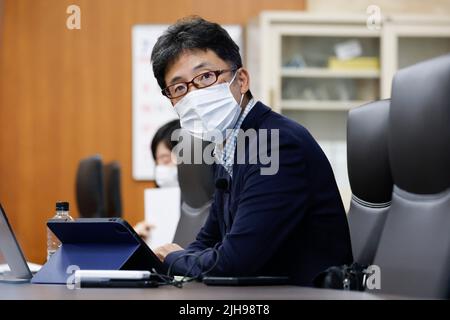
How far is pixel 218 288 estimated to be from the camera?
4.13ft

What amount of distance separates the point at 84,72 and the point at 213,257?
10.8 feet

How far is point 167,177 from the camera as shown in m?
3.27

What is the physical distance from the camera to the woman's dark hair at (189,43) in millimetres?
1771

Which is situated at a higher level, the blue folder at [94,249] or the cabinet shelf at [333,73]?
the cabinet shelf at [333,73]

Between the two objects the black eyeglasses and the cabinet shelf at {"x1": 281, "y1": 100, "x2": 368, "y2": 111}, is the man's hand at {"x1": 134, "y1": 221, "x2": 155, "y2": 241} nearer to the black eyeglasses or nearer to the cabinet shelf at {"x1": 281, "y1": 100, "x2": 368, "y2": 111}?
the black eyeglasses

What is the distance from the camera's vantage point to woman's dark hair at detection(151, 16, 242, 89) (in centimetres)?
177

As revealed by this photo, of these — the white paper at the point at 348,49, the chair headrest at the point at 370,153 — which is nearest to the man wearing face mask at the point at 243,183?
the chair headrest at the point at 370,153

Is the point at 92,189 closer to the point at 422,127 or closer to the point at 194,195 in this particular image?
the point at 194,195

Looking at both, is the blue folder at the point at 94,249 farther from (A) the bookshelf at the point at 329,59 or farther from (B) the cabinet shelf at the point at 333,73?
(B) the cabinet shelf at the point at 333,73

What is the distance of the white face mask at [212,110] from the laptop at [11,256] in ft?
1.76

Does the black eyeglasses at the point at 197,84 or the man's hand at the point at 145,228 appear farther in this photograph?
the man's hand at the point at 145,228

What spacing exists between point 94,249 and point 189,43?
1.91 feet
